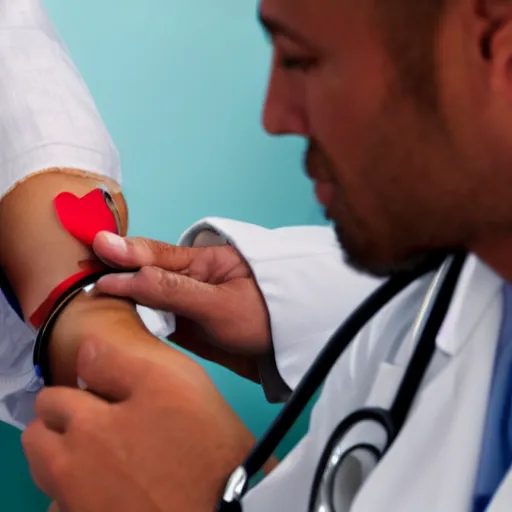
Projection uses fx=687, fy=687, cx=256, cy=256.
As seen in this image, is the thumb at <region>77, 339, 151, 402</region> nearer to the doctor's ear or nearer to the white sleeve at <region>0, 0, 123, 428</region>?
the white sleeve at <region>0, 0, 123, 428</region>

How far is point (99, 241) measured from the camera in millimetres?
762

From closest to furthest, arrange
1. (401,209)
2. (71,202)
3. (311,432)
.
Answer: (401,209)
(311,432)
(71,202)

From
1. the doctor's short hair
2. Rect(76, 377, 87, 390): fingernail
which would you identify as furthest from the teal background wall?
the doctor's short hair

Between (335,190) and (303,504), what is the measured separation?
0.28 m

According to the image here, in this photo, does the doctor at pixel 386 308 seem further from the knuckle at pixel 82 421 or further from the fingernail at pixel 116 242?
the fingernail at pixel 116 242

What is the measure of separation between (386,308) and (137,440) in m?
0.29

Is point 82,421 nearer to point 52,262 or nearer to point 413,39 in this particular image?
point 52,262

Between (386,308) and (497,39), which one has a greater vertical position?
(497,39)

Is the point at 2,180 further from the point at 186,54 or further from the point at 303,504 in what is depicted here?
the point at 186,54

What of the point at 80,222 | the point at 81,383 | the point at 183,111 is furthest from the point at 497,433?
the point at 183,111

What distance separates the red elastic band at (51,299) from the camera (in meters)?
0.76

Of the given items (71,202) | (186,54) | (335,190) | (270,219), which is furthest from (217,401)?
(186,54)

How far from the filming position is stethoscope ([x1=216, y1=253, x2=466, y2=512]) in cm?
54

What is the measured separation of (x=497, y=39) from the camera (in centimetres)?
43
